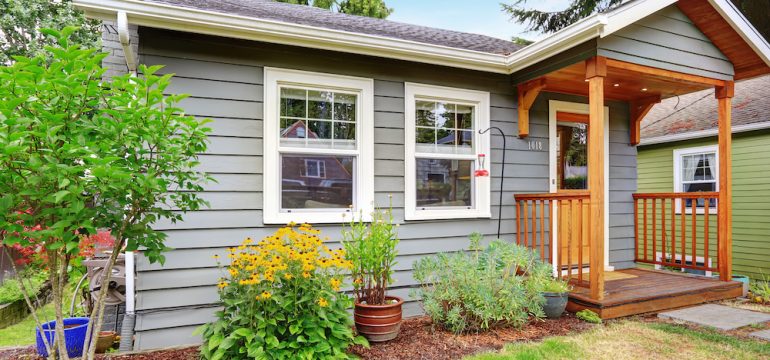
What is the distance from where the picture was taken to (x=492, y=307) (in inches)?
134

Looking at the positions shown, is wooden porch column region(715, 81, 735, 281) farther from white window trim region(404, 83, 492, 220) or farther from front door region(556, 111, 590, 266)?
white window trim region(404, 83, 492, 220)

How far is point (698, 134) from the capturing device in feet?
25.9

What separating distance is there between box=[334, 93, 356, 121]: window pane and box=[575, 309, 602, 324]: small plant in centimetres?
284

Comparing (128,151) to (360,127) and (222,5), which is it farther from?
(222,5)

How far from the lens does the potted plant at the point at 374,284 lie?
10.5 feet

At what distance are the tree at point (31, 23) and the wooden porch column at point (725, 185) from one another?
11.2m

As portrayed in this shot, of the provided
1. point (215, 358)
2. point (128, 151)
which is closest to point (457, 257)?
point (215, 358)

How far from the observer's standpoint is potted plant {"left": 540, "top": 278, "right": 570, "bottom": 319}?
3.78 meters

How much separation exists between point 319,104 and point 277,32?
761 millimetres

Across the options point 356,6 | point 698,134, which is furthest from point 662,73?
point 356,6

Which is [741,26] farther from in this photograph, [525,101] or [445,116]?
[445,116]

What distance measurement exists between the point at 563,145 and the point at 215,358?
462cm

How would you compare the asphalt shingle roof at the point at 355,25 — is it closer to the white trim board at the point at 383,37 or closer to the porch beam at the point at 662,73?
the white trim board at the point at 383,37

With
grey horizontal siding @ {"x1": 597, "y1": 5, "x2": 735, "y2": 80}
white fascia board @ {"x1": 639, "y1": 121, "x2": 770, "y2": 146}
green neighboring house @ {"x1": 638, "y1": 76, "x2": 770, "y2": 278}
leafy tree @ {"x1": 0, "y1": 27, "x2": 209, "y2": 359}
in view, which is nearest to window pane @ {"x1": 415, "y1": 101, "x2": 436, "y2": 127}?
grey horizontal siding @ {"x1": 597, "y1": 5, "x2": 735, "y2": 80}
